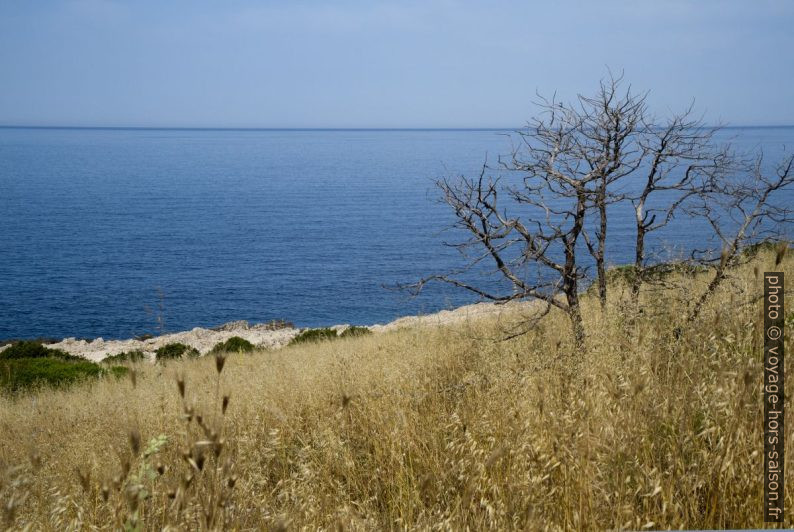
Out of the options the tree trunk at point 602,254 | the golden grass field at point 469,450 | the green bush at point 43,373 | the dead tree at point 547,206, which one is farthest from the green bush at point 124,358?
the tree trunk at point 602,254

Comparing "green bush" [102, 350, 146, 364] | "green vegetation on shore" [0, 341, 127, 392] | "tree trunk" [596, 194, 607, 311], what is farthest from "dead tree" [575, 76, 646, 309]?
"green bush" [102, 350, 146, 364]

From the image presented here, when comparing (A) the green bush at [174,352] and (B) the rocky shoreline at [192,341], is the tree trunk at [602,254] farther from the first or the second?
(B) the rocky shoreline at [192,341]

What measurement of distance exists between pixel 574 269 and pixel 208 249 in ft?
189

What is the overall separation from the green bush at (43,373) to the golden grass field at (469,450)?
9883mm

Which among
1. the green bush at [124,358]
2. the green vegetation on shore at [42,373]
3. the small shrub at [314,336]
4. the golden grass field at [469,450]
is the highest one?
the golden grass field at [469,450]

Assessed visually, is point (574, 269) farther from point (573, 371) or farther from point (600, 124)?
point (573, 371)

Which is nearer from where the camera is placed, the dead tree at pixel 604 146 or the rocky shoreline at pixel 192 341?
the dead tree at pixel 604 146

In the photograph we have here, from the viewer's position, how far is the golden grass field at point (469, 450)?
283cm

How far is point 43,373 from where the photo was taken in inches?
704

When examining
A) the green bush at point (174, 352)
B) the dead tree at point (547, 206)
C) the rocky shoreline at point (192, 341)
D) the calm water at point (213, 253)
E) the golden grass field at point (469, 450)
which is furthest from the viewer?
the calm water at point (213, 253)

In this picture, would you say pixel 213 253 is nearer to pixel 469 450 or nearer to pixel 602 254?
pixel 602 254

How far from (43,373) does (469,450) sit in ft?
57.1

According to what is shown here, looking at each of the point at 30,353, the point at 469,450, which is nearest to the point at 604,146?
the point at 469,450

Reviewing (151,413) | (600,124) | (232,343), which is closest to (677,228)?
(232,343)
